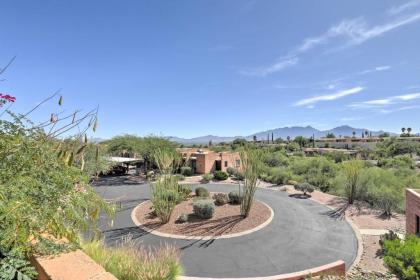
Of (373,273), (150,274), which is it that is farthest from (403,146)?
(150,274)

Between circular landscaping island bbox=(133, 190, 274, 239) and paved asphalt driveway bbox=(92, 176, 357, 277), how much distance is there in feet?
1.55

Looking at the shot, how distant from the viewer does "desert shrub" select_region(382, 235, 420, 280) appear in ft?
19.2

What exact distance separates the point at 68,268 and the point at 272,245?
392 inches

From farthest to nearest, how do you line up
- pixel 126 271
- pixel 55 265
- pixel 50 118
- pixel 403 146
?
pixel 403 146, pixel 126 271, pixel 50 118, pixel 55 265

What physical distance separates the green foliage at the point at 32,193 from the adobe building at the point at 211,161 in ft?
92.0

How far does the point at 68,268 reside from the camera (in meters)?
2.88

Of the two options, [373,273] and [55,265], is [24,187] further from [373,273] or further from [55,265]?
[373,273]

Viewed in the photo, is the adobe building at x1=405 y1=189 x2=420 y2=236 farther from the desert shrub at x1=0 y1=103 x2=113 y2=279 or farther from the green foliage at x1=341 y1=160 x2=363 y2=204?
the desert shrub at x1=0 y1=103 x2=113 y2=279

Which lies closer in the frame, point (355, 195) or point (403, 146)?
point (355, 195)

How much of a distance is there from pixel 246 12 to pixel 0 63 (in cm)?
1265

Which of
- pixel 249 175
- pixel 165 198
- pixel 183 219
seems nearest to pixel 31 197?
pixel 183 219

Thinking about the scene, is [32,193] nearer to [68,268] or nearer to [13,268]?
[13,268]

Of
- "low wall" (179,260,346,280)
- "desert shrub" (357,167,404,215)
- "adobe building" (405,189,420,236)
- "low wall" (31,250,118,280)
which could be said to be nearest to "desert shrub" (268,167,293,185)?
"desert shrub" (357,167,404,215)

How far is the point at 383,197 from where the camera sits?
17.4 meters
